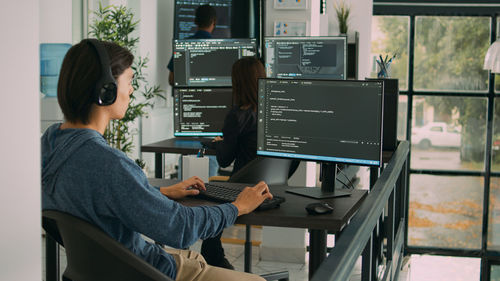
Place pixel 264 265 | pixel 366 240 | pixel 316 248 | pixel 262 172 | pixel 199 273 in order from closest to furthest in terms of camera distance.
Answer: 1. pixel 366 240
2. pixel 199 273
3. pixel 316 248
4. pixel 262 172
5. pixel 264 265

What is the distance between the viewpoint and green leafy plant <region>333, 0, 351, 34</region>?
696cm

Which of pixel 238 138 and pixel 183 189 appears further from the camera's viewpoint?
pixel 238 138

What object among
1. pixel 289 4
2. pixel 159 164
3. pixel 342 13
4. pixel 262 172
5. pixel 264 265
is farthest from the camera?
pixel 342 13

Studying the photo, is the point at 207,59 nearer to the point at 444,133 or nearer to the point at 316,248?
the point at 316,248

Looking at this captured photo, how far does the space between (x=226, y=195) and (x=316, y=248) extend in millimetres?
346

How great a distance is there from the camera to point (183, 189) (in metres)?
2.15

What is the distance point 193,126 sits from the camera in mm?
3809

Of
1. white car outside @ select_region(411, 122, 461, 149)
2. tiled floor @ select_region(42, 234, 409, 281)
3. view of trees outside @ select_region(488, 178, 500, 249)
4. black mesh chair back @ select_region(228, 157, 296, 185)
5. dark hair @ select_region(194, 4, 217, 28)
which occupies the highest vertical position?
dark hair @ select_region(194, 4, 217, 28)

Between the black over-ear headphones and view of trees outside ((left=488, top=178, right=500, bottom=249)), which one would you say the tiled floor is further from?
view of trees outside ((left=488, top=178, right=500, bottom=249))

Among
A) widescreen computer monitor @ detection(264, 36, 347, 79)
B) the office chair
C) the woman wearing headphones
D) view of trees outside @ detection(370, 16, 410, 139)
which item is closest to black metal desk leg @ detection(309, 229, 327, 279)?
the woman wearing headphones

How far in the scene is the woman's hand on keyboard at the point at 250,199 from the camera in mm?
1884

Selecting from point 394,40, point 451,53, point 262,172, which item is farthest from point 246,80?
point 451,53

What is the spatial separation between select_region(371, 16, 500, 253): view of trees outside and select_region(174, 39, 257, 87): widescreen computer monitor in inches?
191

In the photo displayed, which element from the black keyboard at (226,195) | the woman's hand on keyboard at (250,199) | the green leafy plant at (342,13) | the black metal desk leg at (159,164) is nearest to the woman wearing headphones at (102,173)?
the woman's hand on keyboard at (250,199)
